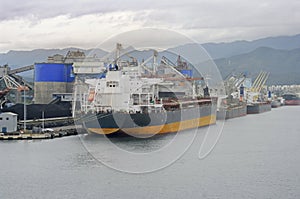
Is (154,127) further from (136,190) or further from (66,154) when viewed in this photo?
(136,190)

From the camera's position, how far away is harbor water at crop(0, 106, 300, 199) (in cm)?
1098

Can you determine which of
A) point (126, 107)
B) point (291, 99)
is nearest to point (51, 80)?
point (126, 107)

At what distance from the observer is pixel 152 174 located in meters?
12.9

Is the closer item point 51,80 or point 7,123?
point 7,123

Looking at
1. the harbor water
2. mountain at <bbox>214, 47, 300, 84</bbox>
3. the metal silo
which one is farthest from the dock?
mountain at <bbox>214, 47, 300, 84</bbox>

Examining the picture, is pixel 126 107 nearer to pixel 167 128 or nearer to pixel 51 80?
pixel 167 128

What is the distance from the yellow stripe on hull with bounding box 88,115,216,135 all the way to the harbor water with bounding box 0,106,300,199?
1247mm

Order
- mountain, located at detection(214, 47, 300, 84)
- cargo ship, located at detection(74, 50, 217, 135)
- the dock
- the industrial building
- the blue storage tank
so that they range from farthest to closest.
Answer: mountain, located at detection(214, 47, 300, 84)
the blue storage tank
the industrial building
cargo ship, located at detection(74, 50, 217, 135)
the dock

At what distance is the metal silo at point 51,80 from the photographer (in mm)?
31578

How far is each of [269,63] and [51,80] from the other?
133 metres

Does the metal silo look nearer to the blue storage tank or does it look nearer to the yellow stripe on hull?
the blue storage tank

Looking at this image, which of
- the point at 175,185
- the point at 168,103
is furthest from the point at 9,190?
the point at 168,103

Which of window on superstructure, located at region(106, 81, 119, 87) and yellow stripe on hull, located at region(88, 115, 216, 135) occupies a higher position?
window on superstructure, located at region(106, 81, 119, 87)

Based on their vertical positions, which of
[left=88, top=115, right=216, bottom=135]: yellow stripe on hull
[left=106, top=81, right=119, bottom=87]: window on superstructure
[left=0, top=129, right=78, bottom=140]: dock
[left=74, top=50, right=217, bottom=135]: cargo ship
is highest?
[left=106, top=81, right=119, bottom=87]: window on superstructure
